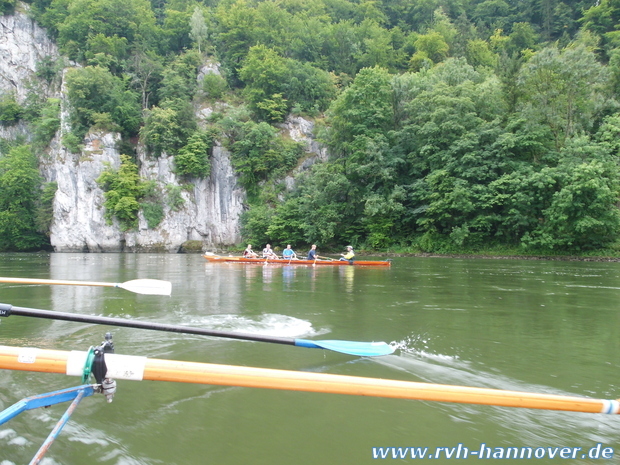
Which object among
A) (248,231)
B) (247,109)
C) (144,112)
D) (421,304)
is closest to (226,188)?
(248,231)

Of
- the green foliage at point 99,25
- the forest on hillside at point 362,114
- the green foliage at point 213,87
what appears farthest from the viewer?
the green foliage at point 99,25

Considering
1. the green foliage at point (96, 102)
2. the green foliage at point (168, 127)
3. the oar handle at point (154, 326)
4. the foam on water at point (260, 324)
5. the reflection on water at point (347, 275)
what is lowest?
the foam on water at point (260, 324)

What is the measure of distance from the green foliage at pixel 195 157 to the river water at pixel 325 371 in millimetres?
30559

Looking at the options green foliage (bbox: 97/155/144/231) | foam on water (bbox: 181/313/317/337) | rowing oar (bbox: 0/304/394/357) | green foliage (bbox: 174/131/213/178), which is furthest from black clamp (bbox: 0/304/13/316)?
green foliage (bbox: 97/155/144/231)

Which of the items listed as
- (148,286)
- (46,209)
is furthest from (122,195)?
(148,286)

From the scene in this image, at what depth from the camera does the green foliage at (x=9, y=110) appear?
50.3 meters

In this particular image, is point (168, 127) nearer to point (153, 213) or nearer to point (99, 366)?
Result: point (153, 213)

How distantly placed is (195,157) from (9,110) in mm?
30201

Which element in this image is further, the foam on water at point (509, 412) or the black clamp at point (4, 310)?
the black clamp at point (4, 310)

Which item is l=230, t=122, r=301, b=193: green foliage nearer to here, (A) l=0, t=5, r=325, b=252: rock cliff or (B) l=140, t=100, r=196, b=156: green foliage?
(A) l=0, t=5, r=325, b=252: rock cliff

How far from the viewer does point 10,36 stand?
53469 mm

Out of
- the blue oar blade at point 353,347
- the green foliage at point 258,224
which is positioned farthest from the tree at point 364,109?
the blue oar blade at point 353,347

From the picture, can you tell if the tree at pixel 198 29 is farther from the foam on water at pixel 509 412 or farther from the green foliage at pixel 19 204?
the foam on water at pixel 509 412

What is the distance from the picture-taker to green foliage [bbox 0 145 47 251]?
42688 mm
